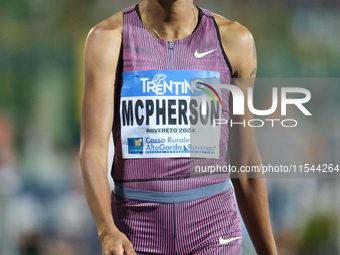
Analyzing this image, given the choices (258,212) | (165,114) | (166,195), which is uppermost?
(165,114)

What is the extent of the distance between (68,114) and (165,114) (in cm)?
179

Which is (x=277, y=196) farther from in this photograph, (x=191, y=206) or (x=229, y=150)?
(x=191, y=206)

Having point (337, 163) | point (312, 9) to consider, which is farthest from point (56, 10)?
point (337, 163)

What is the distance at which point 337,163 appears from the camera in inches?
120

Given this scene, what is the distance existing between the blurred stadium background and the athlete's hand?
1853mm

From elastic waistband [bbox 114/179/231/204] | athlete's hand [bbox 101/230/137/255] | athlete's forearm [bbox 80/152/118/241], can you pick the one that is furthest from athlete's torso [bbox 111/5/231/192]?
athlete's hand [bbox 101/230/137/255]

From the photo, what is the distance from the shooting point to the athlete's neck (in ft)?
4.88

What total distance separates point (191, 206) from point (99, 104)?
0.46 meters

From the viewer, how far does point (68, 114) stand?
3.09 metres

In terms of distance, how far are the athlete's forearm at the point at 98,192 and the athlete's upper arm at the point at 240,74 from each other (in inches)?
21.5

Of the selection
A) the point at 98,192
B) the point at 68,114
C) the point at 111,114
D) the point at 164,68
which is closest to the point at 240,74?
the point at 164,68

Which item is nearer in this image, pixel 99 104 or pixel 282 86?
pixel 99 104

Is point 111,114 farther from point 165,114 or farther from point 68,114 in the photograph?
point 68,114

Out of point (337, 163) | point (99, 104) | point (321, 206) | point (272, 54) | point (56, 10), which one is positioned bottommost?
point (321, 206)
